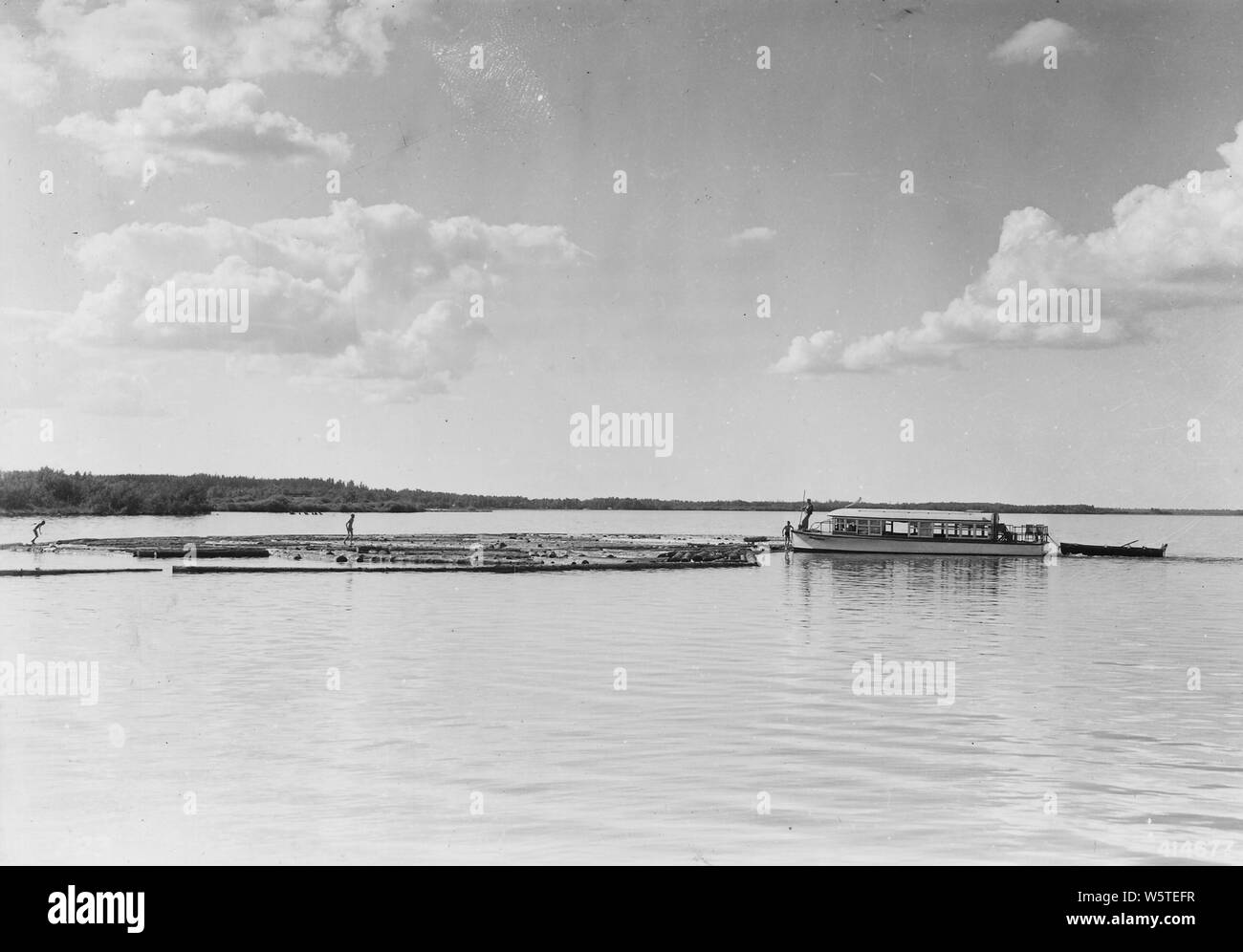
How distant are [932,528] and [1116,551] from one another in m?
14.6

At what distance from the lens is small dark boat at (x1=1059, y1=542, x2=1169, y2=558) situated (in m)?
80.9

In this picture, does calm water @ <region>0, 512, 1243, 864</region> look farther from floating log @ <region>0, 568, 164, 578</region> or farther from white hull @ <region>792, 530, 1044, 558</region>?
white hull @ <region>792, 530, 1044, 558</region>

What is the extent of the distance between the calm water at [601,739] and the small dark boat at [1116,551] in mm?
48888

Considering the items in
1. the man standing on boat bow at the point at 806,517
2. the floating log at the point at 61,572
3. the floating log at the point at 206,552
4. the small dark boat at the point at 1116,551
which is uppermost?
the man standing on boat bow at the point at 806,517

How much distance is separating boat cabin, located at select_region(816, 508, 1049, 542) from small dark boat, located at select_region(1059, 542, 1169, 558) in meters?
5.53

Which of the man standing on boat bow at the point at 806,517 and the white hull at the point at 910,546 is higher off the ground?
the man standing on boat bow at the point at 806,517

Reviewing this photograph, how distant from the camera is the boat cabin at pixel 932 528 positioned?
78062 millimetres

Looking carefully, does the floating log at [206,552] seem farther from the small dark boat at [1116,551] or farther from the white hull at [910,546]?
the small dark boat at [1116,551]

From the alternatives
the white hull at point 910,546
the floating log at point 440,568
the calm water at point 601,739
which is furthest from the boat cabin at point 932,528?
the calm water at point 601,739

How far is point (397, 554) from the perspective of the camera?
2344 inches

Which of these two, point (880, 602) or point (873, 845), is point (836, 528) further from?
point (873, 845)

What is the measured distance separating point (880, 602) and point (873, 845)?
105 feet

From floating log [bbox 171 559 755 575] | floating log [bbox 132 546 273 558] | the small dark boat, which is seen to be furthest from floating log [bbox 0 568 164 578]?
the small dark boat
